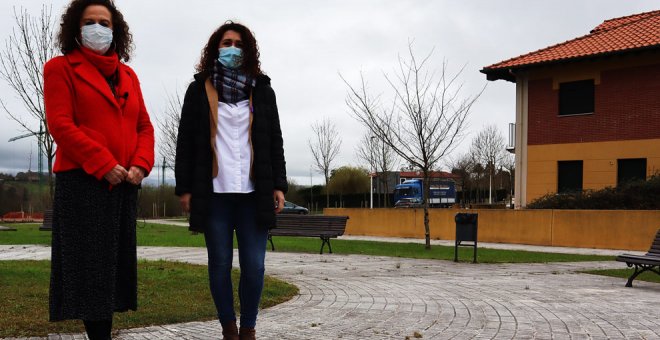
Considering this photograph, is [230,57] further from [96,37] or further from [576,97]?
[576,97]

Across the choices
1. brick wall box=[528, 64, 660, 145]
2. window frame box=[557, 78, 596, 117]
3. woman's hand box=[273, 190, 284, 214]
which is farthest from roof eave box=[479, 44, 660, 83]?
woman's hand box=[273, 190, 284, 214]

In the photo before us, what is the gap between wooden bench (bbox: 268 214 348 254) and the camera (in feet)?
44.9

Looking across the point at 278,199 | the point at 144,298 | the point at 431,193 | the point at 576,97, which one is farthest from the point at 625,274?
the point at 431,193

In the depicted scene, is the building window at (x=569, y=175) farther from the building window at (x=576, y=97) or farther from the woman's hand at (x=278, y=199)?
the woman's hand at (x=278, y=199)

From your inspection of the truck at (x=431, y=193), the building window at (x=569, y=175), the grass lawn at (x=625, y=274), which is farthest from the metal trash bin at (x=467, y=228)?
the truck at (x=431, y=193)

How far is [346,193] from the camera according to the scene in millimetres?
51938

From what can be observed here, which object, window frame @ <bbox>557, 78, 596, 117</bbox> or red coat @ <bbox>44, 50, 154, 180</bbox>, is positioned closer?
red coat @ <bbox>44, 50, 154, 180</bbox>

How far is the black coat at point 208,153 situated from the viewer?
12.1ft

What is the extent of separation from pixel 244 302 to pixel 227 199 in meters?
0.69

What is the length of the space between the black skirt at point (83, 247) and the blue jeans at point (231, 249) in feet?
1.96

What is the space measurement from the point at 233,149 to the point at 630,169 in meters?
21.5

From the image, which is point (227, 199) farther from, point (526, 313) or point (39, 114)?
point (39, 114)

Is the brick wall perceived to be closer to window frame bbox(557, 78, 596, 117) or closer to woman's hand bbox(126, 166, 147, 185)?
window frame bbox(557, 78, 596, 117)

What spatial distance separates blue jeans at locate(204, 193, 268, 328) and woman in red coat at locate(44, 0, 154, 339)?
1.60 feet
